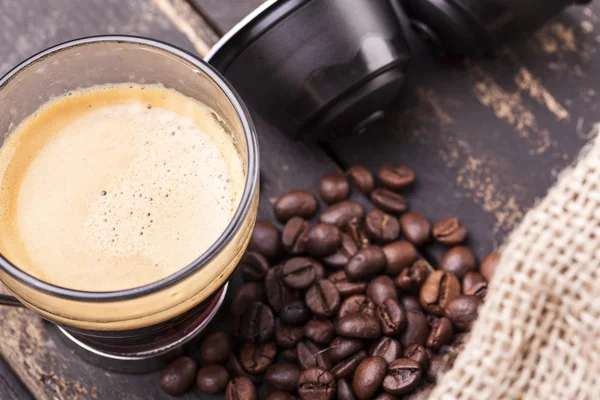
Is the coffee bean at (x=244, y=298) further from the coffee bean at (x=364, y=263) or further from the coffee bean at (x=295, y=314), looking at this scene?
the coffee bean at (x=364, y=263)

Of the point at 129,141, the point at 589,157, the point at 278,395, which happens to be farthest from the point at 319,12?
the point at 278,395

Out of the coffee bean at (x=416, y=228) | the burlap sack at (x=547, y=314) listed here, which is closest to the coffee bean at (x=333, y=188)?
the coffee bean at (x=416, y=228)

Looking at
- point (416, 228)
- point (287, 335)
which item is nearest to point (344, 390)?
point (287, 335)

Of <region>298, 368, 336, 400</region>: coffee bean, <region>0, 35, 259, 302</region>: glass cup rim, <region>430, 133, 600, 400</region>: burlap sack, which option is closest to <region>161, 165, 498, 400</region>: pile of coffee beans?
<region>298, 368, 336, 400</region>: coffee bean

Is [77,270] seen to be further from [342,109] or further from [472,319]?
[472,319]

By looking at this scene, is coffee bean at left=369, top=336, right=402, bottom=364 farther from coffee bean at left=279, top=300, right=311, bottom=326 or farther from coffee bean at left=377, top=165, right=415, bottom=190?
coffee bean at left=377, top=165, right=415, bottom=190

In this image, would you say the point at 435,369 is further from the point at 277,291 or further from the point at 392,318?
the point at 277,291
